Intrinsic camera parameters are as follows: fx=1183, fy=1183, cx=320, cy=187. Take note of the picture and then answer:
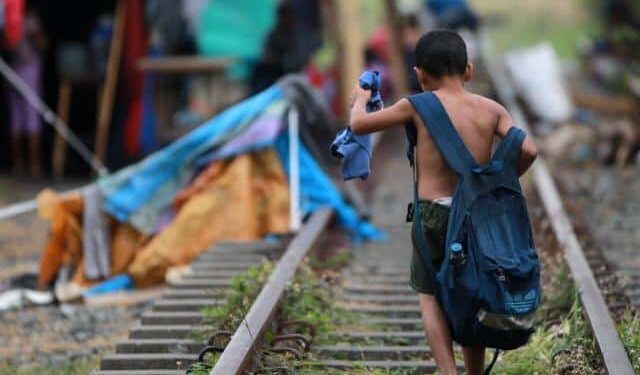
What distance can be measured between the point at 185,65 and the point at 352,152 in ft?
29.1

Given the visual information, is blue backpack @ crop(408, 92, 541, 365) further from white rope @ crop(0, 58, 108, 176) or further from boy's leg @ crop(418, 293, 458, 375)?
white rope @ crop(0, 58, 108, 176)

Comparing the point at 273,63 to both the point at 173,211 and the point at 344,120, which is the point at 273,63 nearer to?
the point at 344,120

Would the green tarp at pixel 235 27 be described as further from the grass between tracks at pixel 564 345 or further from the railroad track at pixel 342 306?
the grass between tracks at pixel 564 345

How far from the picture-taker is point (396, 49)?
1565 cm

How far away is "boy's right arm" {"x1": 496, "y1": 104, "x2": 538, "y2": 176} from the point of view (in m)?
4.16

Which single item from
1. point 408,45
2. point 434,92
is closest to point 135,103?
point 408,45

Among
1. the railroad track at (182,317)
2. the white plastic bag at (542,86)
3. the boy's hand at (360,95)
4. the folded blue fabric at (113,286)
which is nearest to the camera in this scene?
the boy's hand at (360,95)

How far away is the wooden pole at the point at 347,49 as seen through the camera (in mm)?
12984

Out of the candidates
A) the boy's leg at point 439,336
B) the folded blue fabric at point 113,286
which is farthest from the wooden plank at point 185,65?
the boy's leg at point 439,336

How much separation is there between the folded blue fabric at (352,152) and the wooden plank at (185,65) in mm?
8673

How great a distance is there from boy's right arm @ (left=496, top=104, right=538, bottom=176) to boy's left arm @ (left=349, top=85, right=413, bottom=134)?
32 cm

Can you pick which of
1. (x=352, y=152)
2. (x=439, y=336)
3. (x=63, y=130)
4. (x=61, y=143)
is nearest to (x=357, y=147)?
(x=352, y=152)

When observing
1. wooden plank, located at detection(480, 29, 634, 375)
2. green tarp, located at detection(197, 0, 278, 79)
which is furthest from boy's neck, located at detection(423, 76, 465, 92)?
green tarp, located at detection(197, 0, 278, 79)

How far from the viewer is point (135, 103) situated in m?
13.7
